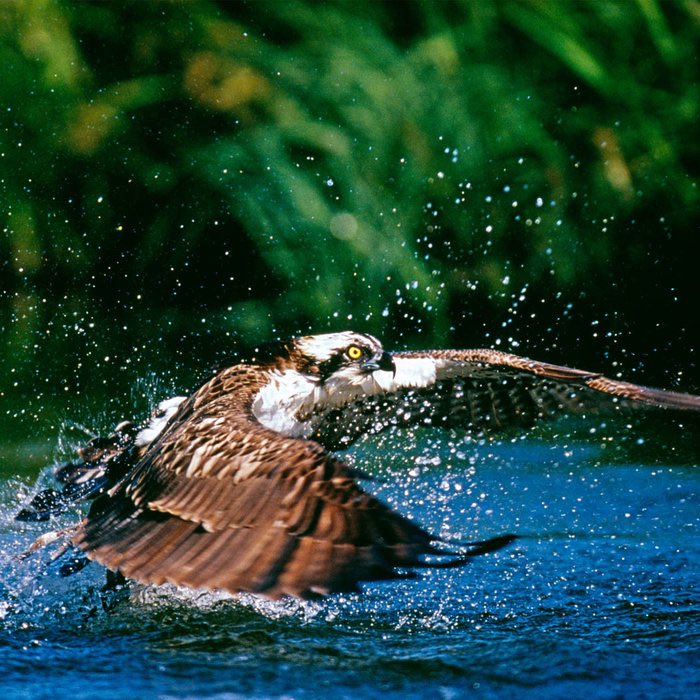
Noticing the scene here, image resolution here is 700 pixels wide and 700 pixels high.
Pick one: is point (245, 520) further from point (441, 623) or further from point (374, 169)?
point (374, 169)

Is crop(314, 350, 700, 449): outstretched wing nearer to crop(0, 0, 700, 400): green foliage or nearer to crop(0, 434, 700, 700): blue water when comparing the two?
crop(0, 434, 700, 700): blue water

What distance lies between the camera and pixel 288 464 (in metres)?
2.56

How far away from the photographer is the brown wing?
221cm

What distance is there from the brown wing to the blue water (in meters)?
0.33

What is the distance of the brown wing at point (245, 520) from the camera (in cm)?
221

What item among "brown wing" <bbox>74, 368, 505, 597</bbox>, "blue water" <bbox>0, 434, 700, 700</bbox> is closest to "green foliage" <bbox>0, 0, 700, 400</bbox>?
"blue water" <bbox>0, 434, 700, 700</bbox>

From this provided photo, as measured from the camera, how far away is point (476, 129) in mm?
5879

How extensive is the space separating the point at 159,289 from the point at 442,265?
1533mm

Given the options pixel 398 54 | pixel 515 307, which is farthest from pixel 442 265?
pixel 398 54

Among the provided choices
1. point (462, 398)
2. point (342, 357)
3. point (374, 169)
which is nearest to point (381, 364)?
point (342, 357)

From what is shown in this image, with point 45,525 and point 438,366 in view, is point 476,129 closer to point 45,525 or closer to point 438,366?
point 438,366

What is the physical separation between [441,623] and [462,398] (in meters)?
1.12

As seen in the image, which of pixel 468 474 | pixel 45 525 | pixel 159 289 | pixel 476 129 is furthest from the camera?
pixel 159 289

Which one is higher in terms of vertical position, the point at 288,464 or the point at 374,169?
the point at 374,169
